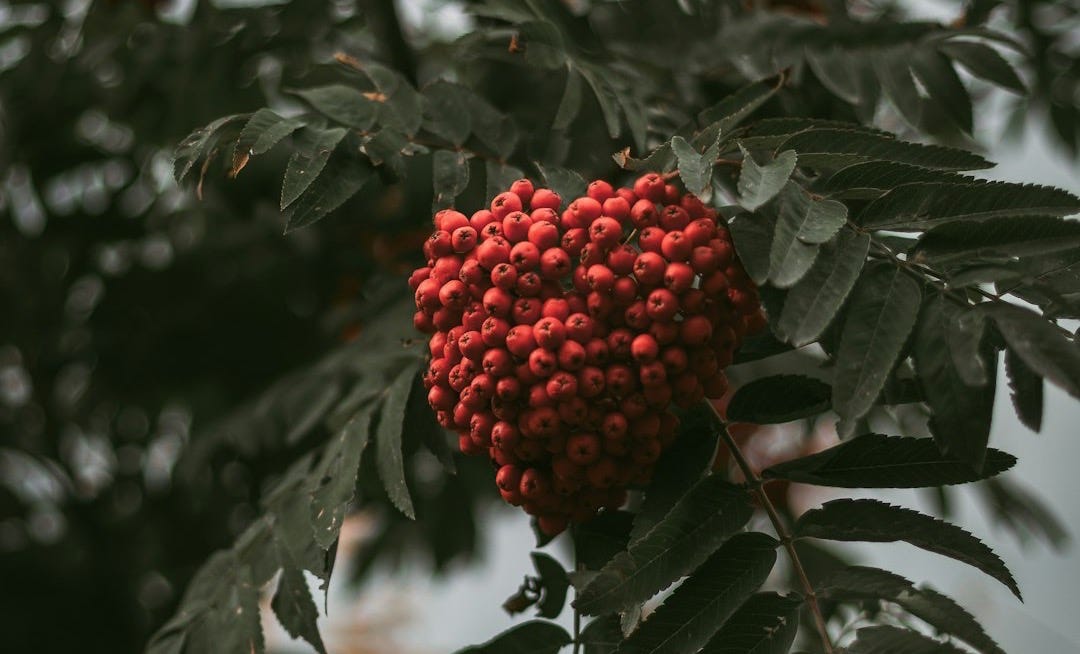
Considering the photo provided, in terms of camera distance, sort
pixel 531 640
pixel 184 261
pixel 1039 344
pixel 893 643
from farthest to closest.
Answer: pixel 184 261, pixel 531 640, pixel 893 643, pixel 1039 344

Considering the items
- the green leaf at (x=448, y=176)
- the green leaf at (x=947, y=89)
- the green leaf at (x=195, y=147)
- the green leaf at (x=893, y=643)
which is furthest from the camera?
the green leaf at (x=947, y=89)

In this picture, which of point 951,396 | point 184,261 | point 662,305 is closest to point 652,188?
point 662,305

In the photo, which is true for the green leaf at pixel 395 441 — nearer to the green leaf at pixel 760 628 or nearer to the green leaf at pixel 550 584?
the green leaf at pixel 550 584

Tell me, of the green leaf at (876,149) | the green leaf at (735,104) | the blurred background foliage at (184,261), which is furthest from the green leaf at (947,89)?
the green leaf at (876,149)

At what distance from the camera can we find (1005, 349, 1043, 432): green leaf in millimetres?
1044

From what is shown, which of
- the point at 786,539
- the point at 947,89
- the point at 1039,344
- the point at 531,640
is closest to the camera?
the point at 1039,344

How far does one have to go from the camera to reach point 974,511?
13.0ft

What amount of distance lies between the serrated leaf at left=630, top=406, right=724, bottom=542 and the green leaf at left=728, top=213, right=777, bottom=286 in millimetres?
248

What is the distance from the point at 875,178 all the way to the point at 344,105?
2.26ft

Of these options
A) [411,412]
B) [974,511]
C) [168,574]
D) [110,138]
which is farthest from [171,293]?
[974,511]

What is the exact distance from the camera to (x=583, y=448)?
114 cm

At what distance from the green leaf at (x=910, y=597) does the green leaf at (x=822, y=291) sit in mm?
303

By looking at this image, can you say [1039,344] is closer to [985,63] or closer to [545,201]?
[545,201]

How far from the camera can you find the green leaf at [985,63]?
1.73 metres
